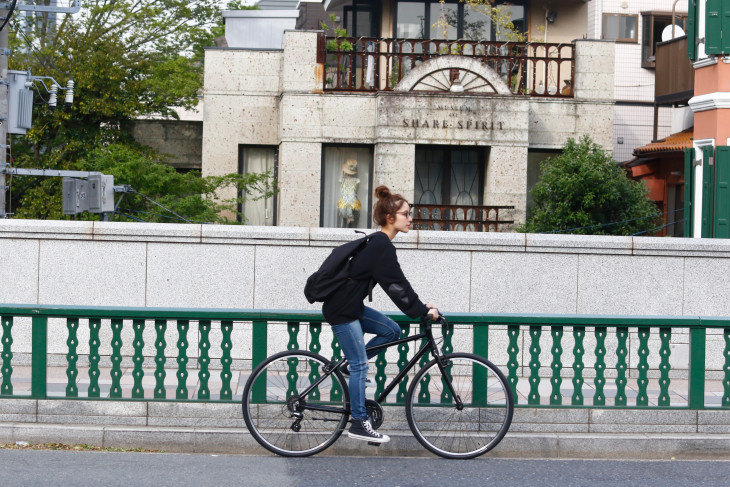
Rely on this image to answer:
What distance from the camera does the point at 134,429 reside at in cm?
862

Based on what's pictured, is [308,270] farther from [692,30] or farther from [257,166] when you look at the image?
[257,166]

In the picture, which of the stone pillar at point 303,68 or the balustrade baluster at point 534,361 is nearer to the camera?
the balustrade baluster at point 534,361

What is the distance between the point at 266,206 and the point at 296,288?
11223mm

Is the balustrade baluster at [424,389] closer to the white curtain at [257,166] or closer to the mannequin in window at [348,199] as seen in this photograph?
the mannequin in window at [348,199]

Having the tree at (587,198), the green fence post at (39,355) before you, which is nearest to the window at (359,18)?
the tree at (587,198)

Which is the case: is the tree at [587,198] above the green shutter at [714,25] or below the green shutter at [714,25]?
below

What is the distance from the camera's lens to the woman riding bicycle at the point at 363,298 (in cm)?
796

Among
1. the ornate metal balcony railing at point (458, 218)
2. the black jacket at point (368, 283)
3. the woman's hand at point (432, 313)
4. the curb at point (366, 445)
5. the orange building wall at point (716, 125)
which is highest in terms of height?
the orange building wall at point (716, 125)

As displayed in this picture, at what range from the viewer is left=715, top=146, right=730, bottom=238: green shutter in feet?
51.6

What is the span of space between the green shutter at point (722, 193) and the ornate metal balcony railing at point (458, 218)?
558 centimetres

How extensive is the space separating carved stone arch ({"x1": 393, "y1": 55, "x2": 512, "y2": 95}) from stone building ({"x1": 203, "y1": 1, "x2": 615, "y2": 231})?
2 cm

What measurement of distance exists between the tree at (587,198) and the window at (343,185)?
354 cm

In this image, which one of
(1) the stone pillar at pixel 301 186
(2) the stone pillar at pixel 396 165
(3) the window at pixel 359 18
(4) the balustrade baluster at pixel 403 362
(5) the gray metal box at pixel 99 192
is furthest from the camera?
(3) the window at pixel 359 18

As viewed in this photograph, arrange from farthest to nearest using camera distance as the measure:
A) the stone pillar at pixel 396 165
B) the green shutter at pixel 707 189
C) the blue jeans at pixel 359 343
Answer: the stone pillar at pixel 396 165
the green shutter at pixel 707 189
the blue jeans at pixel 359 343
